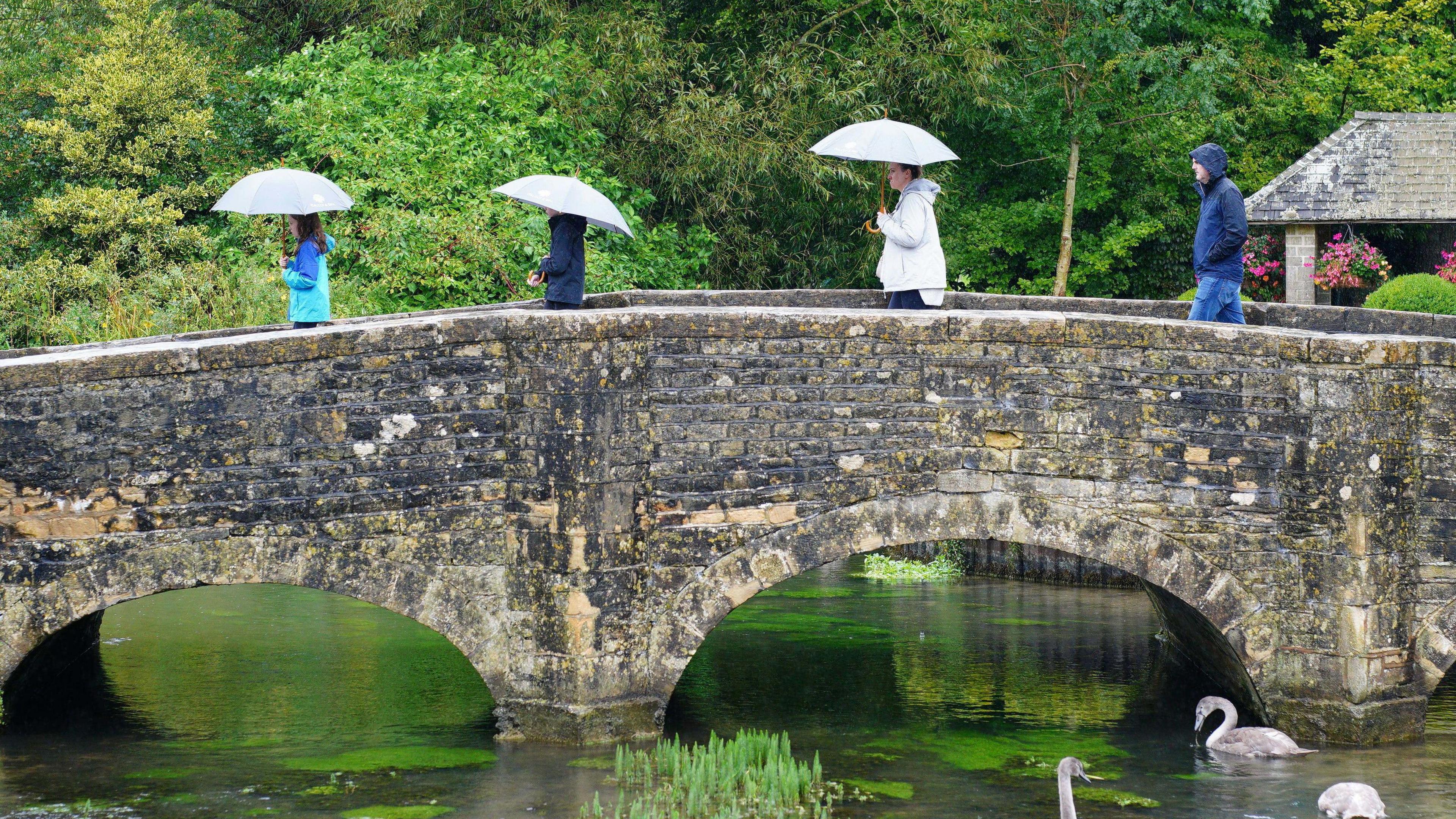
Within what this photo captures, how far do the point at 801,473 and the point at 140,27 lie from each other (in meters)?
13.0

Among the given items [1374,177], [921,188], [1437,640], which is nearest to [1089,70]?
[1374,177]

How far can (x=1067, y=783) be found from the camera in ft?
23.2

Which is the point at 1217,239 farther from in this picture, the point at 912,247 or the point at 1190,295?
the point at 1190,295

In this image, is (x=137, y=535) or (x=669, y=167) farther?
(x=669, y=167)

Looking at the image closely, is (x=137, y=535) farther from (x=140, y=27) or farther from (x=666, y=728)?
(x=140, y=27)

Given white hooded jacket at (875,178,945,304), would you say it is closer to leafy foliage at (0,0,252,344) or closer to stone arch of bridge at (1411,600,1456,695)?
stone arch of bridge at (1411,600,1456,695)

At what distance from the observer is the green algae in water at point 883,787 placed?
787cm

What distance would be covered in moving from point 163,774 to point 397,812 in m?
1.59

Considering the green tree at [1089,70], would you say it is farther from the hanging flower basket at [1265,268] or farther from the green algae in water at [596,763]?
the green algae in water at [596,763]

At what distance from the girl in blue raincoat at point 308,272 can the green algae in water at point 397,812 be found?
3.44 meters

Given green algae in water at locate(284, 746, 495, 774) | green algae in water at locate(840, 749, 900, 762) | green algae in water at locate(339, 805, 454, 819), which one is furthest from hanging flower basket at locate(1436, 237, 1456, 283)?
green algae in water at locate(339, 805, 454, 819)

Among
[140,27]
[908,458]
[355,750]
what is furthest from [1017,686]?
[140,27]

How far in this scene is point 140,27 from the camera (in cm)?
1797

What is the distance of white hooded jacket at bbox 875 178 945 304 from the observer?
937 centimetres
